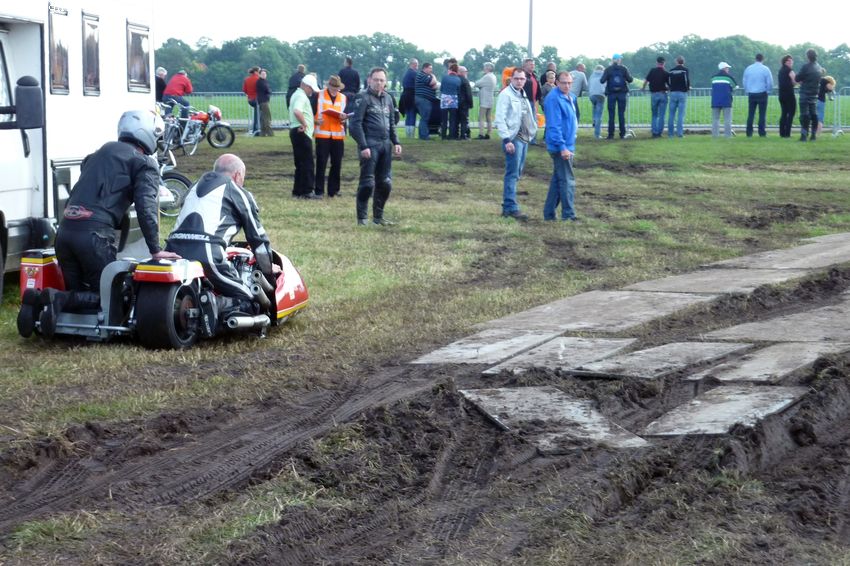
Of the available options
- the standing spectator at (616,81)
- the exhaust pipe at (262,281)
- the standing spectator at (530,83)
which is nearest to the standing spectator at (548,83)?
the standing spectator at (530,83)

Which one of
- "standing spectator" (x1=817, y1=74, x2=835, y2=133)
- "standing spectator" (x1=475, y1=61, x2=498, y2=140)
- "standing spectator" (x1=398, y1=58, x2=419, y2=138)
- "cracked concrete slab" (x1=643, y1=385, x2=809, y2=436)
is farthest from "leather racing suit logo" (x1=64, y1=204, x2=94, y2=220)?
"standing spectator" (x1=817, y1=74, x2=835, y2=133)

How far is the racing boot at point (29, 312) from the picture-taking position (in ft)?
28.8

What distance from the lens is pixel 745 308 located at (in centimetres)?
1055

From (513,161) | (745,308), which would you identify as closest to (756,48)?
(513,161)

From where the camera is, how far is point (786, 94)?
2991cm

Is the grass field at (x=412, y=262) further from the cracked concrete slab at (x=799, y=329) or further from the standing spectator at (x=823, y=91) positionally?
the cracked concrete slab at (x=799, y=329)

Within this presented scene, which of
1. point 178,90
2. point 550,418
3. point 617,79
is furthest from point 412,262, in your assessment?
point 617,79

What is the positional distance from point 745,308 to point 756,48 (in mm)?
72178

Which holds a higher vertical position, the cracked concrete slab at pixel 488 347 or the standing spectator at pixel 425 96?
the standing spectator at pixel 425 96

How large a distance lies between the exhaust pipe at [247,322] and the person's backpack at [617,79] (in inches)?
855

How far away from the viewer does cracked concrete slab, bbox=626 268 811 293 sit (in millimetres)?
11430

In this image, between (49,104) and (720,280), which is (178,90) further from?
(720,280)

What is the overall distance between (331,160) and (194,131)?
7.20m

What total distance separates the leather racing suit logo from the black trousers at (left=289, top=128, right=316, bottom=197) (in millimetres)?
10107
